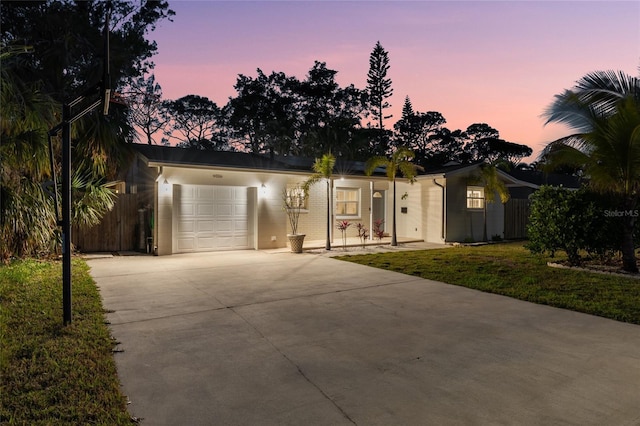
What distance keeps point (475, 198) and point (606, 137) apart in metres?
7.39

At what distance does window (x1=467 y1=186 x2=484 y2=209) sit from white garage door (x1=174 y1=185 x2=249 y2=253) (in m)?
8.66

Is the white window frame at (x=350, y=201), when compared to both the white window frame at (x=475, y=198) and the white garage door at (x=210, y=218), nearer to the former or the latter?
the white garage door at (x=210, y=218)

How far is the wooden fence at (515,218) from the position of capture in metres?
16.0

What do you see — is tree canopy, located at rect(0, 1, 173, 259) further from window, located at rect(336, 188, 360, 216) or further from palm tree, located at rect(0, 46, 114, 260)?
window, located at rect(336, 188, 360, 216)

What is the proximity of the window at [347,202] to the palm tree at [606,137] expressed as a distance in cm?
677

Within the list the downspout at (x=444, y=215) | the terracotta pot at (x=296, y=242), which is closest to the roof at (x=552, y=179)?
the downspout at (x=444, y=215)

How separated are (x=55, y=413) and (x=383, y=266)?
726 centimetres

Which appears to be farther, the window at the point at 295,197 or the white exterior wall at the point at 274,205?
the window at the point at 295,197

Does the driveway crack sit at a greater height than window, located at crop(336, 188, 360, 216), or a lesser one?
lesser

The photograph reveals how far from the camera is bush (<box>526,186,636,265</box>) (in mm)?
8438

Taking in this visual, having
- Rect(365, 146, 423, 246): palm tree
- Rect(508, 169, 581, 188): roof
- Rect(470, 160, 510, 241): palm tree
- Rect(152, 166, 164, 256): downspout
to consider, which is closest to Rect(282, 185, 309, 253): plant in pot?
Rect(365, 146, 423, 246): palm tree

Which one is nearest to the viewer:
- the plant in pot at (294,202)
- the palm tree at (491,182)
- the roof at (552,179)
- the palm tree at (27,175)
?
the palm tree at (27,175)

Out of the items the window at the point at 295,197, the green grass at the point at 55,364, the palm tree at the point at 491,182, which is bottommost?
the green grass at the point at 55,364

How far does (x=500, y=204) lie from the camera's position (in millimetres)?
15828
